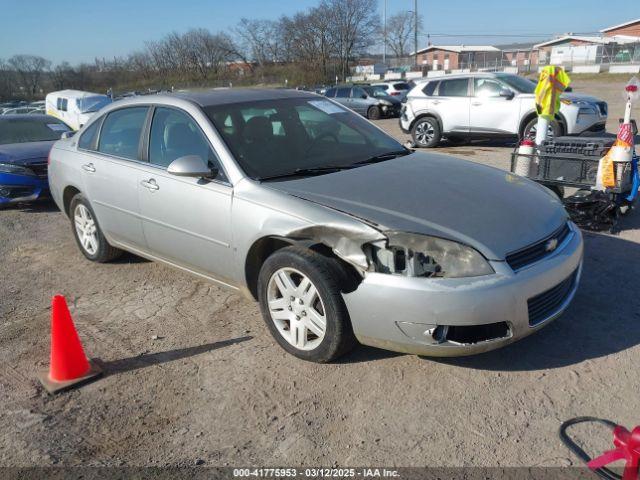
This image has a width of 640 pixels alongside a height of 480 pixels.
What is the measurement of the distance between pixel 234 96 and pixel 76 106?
52.0 ft

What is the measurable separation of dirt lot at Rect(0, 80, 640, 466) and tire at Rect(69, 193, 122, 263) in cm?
98

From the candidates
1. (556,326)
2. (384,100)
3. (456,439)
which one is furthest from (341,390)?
(384,100)

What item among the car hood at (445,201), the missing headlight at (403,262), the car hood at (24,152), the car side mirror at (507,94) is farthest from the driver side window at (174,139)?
the car side mirror at (507,94)

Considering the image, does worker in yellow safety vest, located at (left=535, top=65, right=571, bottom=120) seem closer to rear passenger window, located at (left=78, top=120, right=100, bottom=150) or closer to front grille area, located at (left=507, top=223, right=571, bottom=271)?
front grille area, located at (left=507, top=223, right=571, bottom=271)

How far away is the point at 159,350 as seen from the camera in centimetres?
364

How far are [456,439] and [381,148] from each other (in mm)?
2444

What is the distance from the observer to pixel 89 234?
208 inches

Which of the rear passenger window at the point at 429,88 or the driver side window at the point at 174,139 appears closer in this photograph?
the driver side window at the point at 174,139

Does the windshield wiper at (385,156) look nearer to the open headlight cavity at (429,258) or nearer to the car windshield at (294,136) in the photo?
the car windshield at (294,136)

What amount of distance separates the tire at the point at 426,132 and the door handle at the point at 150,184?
9471 millimetres

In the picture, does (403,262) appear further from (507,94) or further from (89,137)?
(507,94)

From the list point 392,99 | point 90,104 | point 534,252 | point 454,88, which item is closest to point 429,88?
point 454,88

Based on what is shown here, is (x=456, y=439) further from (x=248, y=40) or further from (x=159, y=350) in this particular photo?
(x=248, y=40)

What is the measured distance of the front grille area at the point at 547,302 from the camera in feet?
9.69
